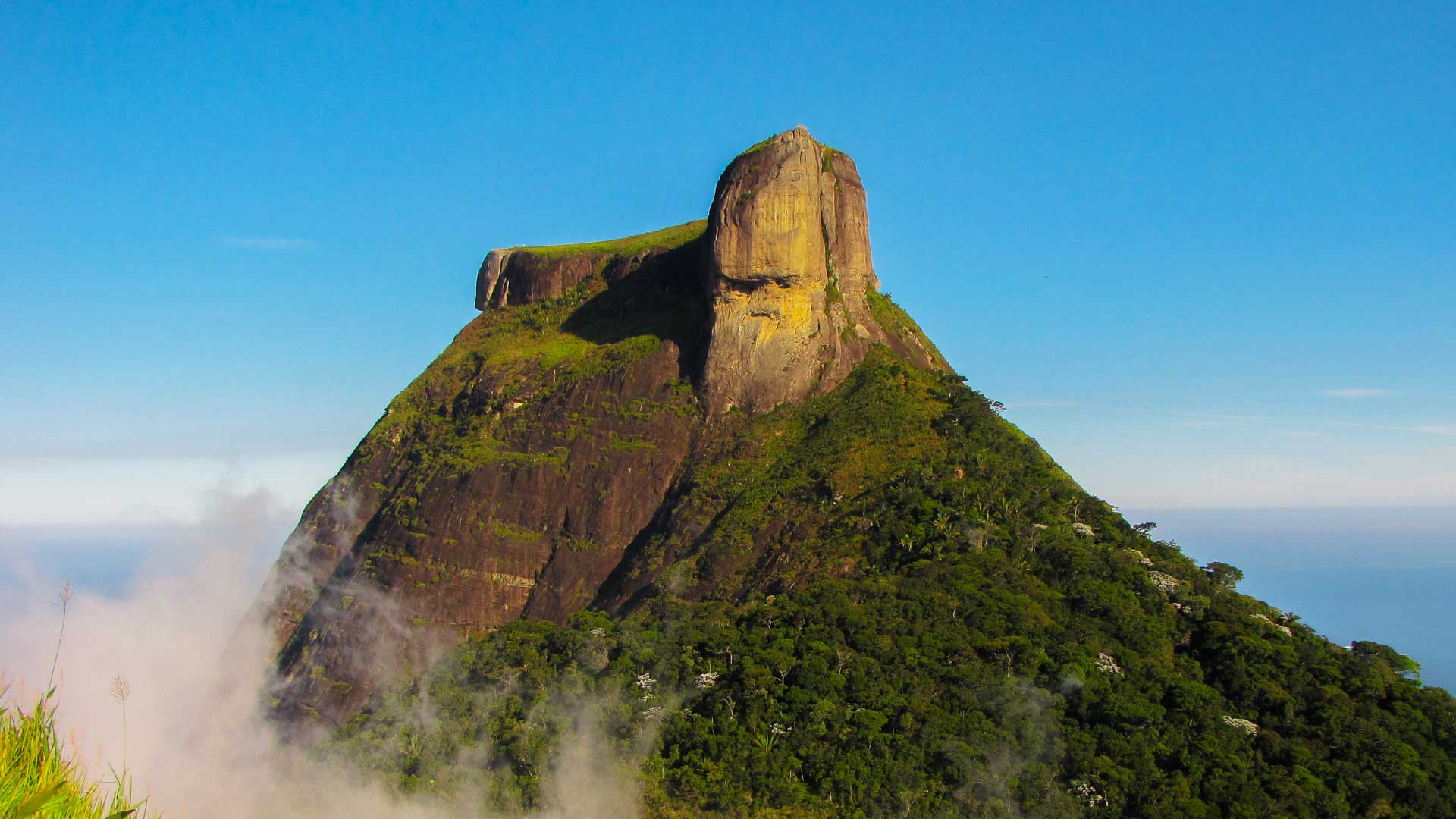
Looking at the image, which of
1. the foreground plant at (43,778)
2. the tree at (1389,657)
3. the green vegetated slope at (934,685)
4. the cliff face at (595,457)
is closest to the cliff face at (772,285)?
the cliff face at (595,457)

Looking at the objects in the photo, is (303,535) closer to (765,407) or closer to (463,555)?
(463,555)

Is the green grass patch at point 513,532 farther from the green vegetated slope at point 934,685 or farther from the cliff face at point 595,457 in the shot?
the green vegetated slope at point 934,685

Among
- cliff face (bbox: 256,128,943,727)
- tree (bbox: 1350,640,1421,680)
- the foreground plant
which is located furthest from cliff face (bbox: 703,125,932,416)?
the foreground plant

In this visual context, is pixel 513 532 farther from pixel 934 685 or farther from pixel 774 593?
pixel 934 685

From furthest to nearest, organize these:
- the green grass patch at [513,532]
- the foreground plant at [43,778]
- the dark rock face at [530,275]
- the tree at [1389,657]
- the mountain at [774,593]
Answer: the dark rock face at [530,275] → the green grass patch at [513,532] → the tree at [1389,657] → the mountain at [774,593] → the foreground plant at [43,778]

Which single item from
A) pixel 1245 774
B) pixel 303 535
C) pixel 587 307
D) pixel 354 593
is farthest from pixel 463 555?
pixel 1245 774

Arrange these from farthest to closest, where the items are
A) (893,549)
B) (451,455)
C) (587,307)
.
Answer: (587,307) → (451,455) → (893,549)
